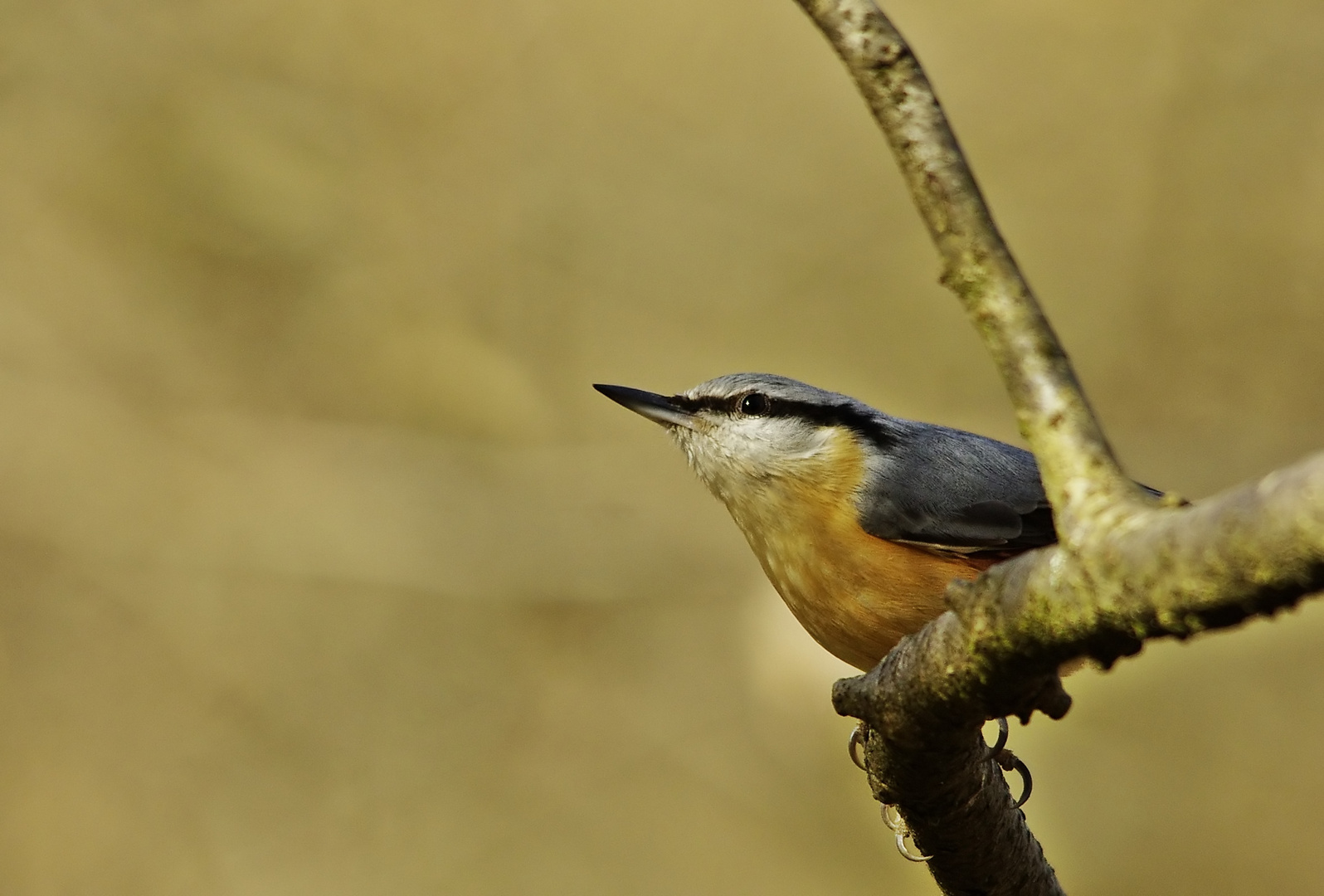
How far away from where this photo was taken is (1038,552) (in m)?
1.36

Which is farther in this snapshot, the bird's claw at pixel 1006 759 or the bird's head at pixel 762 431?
the bird's head at pixel 762 431

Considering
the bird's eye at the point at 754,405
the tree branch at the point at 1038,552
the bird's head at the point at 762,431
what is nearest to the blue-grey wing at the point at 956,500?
the bird's head at the point at 762,431

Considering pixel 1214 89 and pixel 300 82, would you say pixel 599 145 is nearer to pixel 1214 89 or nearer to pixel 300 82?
pixel 300 82

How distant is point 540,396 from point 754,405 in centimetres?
427

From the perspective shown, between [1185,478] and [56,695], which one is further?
[56,695]

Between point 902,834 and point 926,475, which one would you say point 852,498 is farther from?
point 902,834

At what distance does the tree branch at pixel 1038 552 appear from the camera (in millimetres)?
1045

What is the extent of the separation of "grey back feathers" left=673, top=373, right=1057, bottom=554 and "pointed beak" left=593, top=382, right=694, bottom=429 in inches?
1.3

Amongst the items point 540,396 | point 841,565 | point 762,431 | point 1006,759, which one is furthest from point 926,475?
point 540,396

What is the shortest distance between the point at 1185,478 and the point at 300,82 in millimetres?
5543

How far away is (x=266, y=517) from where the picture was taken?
23.9ft

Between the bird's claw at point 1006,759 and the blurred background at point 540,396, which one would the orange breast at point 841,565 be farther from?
the blurred background at point 540,396

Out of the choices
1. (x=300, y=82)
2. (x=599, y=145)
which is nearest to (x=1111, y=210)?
(x=599, y=145)

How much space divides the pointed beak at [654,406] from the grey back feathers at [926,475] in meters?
0.03
